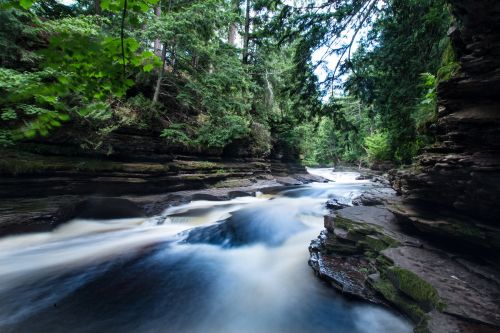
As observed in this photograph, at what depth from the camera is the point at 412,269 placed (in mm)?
4012

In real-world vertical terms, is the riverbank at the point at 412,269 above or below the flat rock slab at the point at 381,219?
below

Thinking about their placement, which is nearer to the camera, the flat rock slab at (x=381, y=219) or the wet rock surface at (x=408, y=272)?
the wet rock surface at (x=408, y=272)

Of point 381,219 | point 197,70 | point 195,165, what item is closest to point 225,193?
point 195,165

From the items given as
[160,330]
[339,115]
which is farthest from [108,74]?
[339,115]

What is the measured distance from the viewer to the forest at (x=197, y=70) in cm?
163

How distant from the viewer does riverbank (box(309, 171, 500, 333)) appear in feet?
10.6

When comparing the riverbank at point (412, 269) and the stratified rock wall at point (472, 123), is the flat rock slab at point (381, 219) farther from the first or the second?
the stratified rock wall at point (472, 123)

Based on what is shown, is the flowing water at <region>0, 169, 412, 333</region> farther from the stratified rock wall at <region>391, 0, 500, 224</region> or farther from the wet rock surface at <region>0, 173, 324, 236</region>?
the stratified rock wall at <region>391, 0, 500, 224</region>

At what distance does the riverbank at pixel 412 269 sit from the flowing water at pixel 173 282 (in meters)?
0.34

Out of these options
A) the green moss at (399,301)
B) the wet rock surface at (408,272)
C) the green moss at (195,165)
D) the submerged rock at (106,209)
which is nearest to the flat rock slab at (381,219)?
the wet rock surface at (408,272)

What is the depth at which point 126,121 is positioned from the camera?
899 centimetres

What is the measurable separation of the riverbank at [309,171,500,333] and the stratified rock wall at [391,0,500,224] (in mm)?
668

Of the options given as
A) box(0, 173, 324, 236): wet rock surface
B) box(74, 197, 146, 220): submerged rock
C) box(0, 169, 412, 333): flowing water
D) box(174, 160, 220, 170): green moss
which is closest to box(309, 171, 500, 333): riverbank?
box(0, 169, 412, 333): flowing water

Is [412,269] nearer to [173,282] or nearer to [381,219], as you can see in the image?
[381,219]
